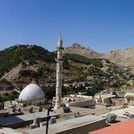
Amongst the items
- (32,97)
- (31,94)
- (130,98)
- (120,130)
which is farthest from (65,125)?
(31,94)

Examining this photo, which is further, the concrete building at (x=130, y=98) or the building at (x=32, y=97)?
the building at (x=32, y=97)

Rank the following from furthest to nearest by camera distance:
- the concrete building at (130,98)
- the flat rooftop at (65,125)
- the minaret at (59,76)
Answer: the minaret at (59,76), the concrete building at (130,98), the flat rooftop at (65,125)

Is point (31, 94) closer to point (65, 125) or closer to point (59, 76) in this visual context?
point (59, 76)

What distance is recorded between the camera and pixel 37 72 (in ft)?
198

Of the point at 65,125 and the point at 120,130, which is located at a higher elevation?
the point at 120,130

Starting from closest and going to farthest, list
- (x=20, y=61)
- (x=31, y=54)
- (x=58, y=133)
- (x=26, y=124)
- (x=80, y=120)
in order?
(x=58, y=133) → (x=80, y=120) → (x=26, y=124) → (x=20, y=61) → (x=31, y=54)

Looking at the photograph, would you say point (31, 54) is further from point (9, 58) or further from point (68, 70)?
point (68, 70)

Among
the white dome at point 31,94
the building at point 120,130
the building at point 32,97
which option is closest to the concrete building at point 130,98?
the building at point 32,97

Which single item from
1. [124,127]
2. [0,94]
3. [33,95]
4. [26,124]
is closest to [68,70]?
[0,94]

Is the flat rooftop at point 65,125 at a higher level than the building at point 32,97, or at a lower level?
lower

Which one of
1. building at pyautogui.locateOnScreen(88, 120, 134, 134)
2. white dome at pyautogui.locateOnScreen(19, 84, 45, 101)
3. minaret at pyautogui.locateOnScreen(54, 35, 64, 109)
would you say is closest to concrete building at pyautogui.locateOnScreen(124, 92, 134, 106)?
minaret at pyautogui.locateOnScreen(54, 35, 64, 109)

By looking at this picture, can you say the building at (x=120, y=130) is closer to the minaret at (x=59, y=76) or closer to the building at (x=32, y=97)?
the minaret at (x=59, y=76)

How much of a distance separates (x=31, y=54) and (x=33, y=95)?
42302 mm

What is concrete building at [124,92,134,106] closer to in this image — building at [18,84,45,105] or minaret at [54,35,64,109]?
minaret at [54,35,64,109]
